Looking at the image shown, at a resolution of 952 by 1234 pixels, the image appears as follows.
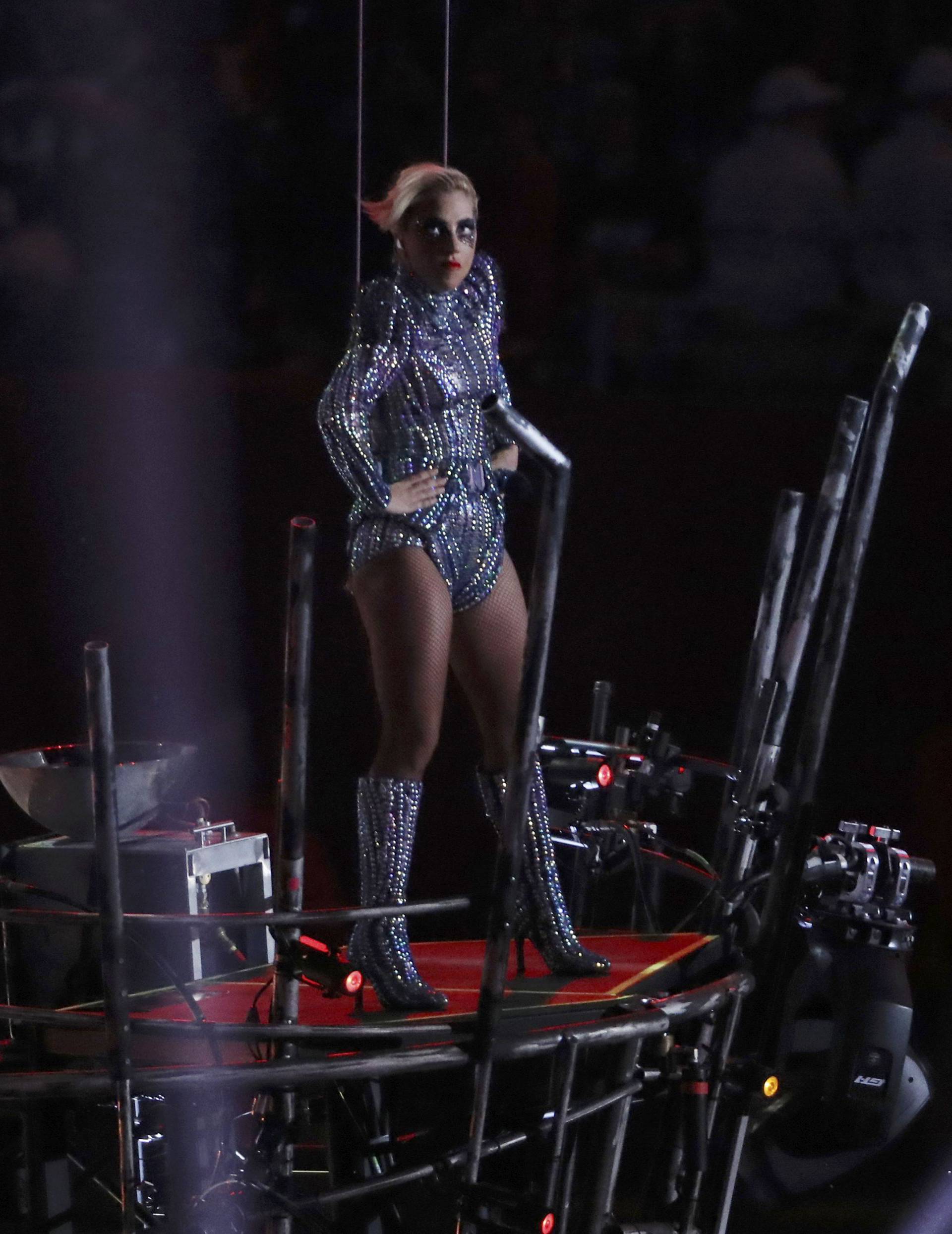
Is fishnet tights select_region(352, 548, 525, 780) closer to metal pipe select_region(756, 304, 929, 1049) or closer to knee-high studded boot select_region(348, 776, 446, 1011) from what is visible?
knee-high studded boot select_region(348, 776, 446, 1011)

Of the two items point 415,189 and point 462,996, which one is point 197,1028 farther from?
point 415,189

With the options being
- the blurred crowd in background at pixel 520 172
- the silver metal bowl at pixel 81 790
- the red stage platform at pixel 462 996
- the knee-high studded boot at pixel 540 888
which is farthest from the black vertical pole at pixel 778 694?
the blurred crowd in background at pixel 520 172

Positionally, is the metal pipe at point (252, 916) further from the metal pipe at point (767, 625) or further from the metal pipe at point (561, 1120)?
the metal pipe at point (767, 625)

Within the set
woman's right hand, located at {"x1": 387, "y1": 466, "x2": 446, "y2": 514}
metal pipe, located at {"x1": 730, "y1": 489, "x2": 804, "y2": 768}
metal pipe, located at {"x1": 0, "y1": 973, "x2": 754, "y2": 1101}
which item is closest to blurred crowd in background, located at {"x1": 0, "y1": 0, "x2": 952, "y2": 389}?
metal pipe, located at {"x1": 730, "y1": 489, "x2": 804, "y2": 768}

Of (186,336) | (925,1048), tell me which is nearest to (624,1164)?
(925,1048)

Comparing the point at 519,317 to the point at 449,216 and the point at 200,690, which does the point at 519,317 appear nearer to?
the point at 200,690

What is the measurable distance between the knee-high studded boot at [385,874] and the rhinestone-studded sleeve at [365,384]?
14.5 inches

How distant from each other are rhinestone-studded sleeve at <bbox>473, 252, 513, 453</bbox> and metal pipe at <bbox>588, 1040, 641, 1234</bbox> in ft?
2.74

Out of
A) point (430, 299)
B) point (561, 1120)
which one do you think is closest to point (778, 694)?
point (430, 299)

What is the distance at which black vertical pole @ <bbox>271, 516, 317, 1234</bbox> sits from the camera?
1.49m

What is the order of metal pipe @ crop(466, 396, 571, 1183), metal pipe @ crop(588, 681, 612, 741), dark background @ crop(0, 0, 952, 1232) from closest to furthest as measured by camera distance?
metal pipe @ crop(466, 396, 571, 1183) < metal pipe @ crop(588, 681, 612, 741) < dark background @ crop(0, 0, 952, 1232)

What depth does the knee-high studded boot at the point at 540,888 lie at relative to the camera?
2.02 metres

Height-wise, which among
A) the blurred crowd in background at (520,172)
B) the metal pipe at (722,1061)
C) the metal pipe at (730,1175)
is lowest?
the metal pipe at (730,1175)

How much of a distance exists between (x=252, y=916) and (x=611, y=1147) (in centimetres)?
55
